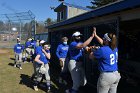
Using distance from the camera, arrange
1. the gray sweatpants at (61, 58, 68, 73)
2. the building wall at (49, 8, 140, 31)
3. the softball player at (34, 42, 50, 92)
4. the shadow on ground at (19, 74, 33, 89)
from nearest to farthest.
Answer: the building wall at (49, 8, 140, 31)
the softball player at (34, 42, 50, 92)
the gray sweatpants at (61, 58, 68, 73)
the shadow on ground at (19, 74, 33, 89)

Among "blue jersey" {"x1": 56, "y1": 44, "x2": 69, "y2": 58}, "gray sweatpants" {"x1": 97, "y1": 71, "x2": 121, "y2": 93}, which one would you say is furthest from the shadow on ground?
"gray sweatpants" {"x1": 97, "y1": 71, "x2": 121, "y2": 93}

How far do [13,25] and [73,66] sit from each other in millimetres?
27841

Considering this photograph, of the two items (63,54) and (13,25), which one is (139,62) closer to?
(63,54)

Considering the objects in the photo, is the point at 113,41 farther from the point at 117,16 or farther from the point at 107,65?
the point at 117,16

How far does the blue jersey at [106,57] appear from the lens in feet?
20.1

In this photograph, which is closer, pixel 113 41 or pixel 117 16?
pixel 113 41

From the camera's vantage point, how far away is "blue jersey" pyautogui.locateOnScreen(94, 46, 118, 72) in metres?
6.12

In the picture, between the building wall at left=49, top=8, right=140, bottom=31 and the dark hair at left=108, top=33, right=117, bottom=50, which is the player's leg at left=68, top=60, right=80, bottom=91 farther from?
the dark hair at left=108, top=33, right=117, bottom=50

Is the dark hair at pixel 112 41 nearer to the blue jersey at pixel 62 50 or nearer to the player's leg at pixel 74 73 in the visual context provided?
the player's leg at pixel 74 73

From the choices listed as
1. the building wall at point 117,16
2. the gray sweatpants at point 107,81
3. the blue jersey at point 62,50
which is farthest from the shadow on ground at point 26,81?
the gray sweatpants at point 107,81

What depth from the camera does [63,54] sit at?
11039mm

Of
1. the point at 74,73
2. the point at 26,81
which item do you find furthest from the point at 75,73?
the point at 26,81

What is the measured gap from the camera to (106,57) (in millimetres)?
6164

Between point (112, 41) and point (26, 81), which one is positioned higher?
point (112, 41)
